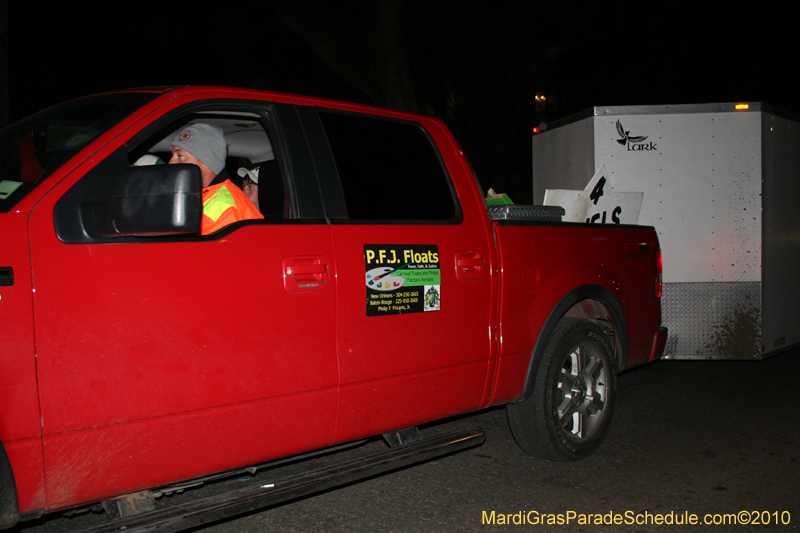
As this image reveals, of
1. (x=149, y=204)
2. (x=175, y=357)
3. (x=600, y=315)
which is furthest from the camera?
(x=600, y=315)

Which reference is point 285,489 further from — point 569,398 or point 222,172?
point 569,398

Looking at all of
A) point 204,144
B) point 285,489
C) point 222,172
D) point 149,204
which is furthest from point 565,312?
point 149,204

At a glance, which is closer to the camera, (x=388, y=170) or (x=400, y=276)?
(x=400, y=276)

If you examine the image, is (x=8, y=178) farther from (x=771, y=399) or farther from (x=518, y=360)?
(x=771, y=399)

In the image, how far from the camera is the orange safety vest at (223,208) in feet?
9.70

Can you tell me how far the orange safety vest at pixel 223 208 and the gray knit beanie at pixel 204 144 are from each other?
0.60ft

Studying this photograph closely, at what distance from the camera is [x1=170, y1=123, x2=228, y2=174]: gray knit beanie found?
3.20 metres

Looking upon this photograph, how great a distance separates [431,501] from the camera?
369cm

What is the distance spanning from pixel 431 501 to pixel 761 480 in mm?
2026

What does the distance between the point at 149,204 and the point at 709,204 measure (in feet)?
18.4

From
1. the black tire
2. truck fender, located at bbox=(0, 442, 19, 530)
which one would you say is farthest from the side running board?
the black tire

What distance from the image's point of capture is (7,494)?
2.14 metres

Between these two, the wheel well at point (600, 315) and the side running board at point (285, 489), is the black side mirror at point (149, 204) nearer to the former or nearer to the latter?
the side running board at point (285, 489)

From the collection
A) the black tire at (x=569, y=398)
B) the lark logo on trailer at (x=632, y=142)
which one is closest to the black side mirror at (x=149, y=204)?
the black tire at (x=569, y=398)
